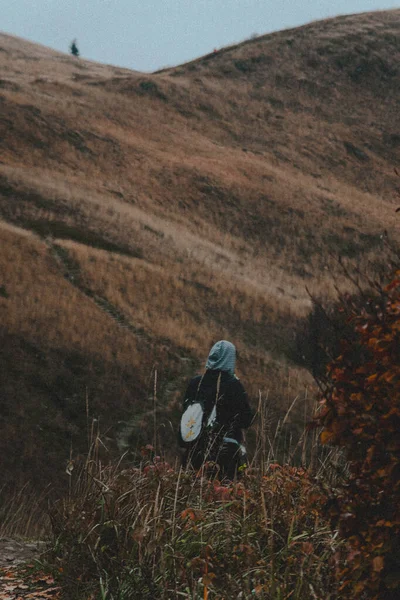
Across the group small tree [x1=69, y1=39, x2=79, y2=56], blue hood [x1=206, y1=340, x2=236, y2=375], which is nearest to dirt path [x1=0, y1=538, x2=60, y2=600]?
blue hood [x1=206, y1=340, x2=236, y2=375]

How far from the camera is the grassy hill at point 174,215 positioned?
22.7 m

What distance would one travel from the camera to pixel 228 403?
6.45 meters

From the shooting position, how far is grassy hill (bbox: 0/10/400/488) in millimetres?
22719

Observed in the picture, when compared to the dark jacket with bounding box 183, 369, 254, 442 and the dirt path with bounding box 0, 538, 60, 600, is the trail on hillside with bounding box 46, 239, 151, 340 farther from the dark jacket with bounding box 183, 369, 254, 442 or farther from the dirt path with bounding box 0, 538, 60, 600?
the dirt path with bounding box 0, 538, 60, 600

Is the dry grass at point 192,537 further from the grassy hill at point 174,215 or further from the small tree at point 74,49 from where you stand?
the small tree at point 74,49

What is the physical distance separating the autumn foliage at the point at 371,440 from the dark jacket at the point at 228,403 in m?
2.90

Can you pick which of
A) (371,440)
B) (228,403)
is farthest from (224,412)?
(371,440)

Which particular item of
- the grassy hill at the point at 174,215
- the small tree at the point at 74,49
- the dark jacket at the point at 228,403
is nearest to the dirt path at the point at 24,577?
the dark jacket at the point at 228,403

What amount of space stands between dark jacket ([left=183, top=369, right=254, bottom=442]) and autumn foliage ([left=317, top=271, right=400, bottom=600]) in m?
2.90

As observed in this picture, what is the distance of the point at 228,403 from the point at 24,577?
2.30 metres

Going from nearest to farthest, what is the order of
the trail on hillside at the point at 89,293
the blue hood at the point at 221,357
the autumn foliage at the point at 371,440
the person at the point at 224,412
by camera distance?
the autumn foliage at the point at 371,440, the person at the point at 224,412, the blue hood at the point at 221,357, the trail on hillside at the point at 89,293

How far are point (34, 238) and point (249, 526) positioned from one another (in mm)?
27879

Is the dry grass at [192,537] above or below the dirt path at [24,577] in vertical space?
above

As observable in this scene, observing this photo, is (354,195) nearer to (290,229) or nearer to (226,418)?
(290,229)
